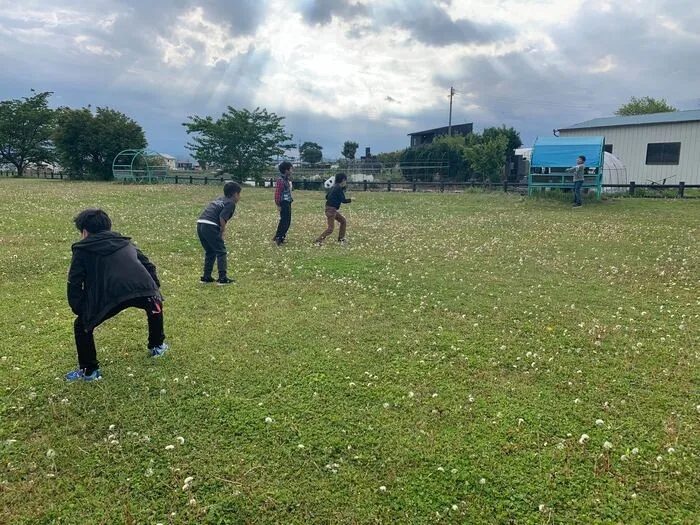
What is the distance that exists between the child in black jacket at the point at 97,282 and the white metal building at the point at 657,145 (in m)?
33.6

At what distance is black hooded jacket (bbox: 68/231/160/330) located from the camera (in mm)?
5109

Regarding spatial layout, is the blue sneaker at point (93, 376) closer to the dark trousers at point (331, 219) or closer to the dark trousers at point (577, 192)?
the dark trousers at point (331, 219)

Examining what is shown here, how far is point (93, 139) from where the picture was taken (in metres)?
46.0

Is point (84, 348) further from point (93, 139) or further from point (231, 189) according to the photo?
point (93, 139)

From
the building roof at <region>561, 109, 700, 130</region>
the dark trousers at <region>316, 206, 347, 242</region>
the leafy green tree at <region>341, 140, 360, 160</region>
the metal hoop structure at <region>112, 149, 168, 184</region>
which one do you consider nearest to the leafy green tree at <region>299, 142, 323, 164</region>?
the leafy green tree at <region>341, 140, 360, 160</region>

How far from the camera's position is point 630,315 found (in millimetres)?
7812

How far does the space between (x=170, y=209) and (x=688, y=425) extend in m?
20.9

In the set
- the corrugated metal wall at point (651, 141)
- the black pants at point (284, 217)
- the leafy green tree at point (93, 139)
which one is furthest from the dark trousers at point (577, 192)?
the leafy green tree at point (93, 139)

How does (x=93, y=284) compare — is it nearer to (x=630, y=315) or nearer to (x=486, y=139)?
(x=630, y=315)

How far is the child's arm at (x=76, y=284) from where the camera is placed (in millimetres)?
5105

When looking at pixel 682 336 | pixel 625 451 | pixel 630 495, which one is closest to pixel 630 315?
pixel 682 336

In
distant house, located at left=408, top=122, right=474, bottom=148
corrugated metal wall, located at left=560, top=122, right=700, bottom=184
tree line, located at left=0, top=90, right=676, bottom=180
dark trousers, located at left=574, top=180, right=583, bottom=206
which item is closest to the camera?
dark trousers, located at left=574, top=180, right=583, bottom=206

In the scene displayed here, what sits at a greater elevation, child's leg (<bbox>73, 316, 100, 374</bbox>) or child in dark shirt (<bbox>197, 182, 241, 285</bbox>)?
child in dark shirt (<bbox>197, 182, 241, 285</bbox>)

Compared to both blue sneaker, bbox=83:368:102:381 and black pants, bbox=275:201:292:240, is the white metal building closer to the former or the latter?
black pants, bbox=275:201:292:240
